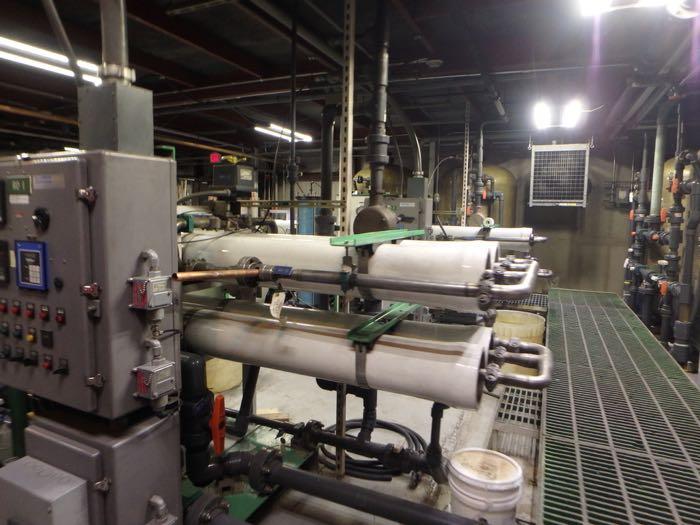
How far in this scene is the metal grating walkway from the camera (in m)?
1.49

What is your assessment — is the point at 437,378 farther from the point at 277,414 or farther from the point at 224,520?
the point at 277,414

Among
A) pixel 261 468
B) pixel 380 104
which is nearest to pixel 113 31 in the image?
pixel 380 104

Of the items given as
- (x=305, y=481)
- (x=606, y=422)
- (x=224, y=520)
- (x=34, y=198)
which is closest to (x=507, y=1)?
(x=606, y=422)

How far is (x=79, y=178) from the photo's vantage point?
110cm

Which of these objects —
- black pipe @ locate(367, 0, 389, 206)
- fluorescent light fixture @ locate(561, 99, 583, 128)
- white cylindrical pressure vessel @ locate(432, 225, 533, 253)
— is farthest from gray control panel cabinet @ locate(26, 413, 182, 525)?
fluorescent light fixture @ locate(561, 99, 583, 128)

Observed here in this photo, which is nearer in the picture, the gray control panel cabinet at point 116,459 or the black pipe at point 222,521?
the gray control panel cabinet at point 116,459

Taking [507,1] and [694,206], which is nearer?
[507,1]

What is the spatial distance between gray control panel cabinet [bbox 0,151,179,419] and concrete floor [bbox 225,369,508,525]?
128 cm

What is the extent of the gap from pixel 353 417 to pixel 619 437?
5.43 ft

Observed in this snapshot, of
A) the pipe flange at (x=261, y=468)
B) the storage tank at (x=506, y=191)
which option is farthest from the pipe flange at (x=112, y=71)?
the storage tank at (x=506, y=191)

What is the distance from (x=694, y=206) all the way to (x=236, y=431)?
14.1 feet

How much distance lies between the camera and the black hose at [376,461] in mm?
2312

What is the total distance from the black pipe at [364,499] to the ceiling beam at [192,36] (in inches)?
106

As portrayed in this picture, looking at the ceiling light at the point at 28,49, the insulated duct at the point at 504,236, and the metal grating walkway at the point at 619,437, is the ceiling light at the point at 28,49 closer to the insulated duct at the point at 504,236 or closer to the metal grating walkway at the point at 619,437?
the insulated duct at the point at 504,236
